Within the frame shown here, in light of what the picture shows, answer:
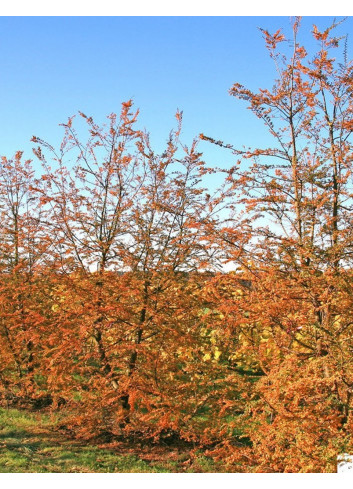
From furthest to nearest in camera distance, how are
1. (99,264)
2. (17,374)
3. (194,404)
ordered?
(17,374)
(99,264)
(194,404)

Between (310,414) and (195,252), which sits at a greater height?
(195,252)

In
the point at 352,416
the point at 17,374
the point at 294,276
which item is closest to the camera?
the point at 352,416

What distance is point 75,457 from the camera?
600cm

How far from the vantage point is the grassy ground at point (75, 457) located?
5605 mm

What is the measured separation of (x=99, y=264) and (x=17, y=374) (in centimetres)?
377

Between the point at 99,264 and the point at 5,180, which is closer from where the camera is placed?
the point at 99,264

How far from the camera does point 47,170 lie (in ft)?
22.8

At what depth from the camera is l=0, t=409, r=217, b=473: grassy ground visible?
221 inches

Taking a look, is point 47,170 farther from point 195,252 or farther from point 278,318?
point 278,318

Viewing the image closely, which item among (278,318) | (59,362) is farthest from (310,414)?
(59,362)

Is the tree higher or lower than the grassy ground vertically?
higher

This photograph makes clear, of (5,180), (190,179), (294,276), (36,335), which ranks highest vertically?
(5,180)

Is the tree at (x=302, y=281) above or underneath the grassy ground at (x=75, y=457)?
above

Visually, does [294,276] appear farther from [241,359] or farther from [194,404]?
[241,359]
